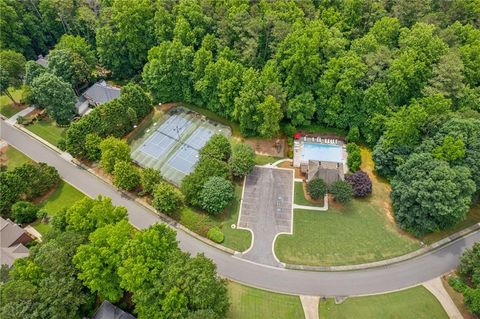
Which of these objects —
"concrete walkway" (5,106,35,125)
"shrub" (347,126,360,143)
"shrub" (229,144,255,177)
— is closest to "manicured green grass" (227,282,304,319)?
"shrub" (229,144,255,177)

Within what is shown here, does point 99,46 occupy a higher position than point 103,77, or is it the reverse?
point 99,46

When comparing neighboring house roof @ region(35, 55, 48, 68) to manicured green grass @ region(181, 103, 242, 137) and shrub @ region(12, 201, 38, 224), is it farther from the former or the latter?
shrub @ region(12, 201, 38, 224)

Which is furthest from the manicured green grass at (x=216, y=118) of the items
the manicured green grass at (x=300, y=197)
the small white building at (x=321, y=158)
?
the manicured green grass at (x=300, y=197)

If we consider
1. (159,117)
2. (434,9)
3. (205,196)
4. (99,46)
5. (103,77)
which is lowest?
(205,196)

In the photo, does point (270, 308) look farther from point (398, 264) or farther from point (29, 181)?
point (29, 181)

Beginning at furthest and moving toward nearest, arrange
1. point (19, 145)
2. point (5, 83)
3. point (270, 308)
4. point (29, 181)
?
1. point (5, 83)
2. point (19, 145)
3. point (29, 181)
4. point (270, 308)

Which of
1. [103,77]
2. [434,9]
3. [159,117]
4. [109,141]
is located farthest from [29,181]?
[434,9]

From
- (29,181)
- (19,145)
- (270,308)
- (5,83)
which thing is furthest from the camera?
(5,83)
